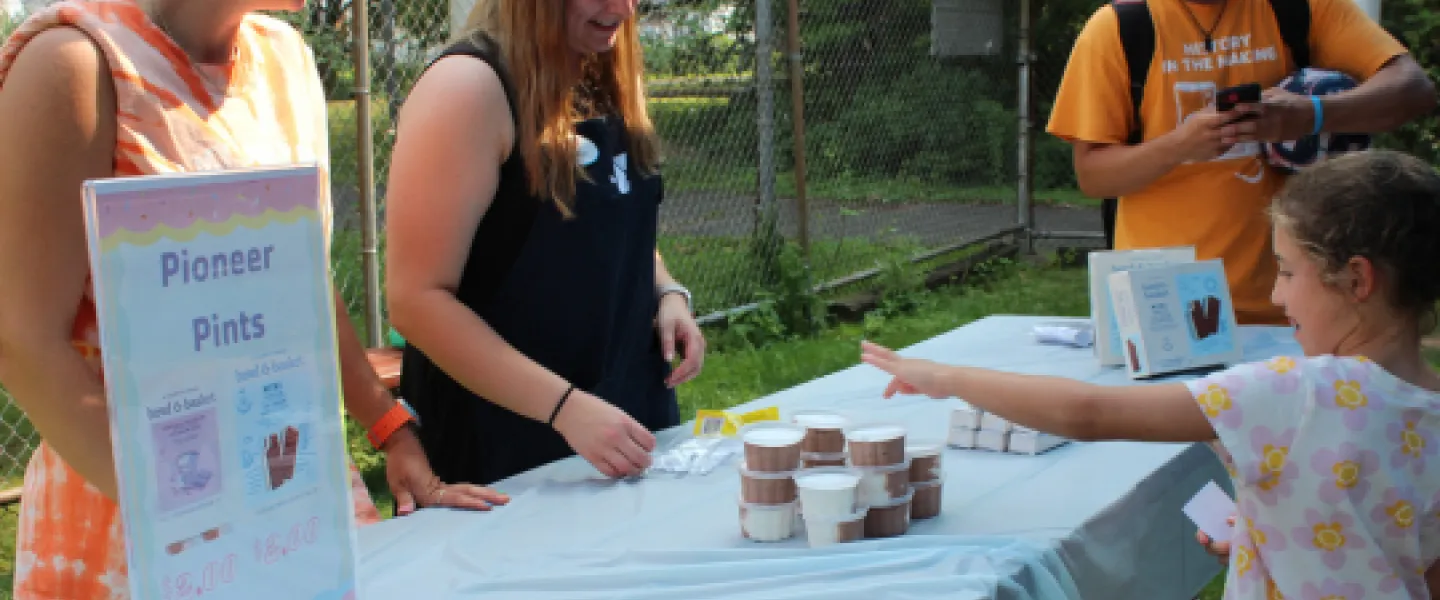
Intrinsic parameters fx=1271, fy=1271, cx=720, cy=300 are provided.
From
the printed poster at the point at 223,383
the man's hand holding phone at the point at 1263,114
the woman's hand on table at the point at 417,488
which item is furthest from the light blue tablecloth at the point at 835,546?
the man's hand holding phone at the point at 1263,114

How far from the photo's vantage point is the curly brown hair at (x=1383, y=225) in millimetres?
1803

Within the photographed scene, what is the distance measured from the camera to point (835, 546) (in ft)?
5.86

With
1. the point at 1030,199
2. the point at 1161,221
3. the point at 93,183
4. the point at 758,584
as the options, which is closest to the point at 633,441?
the point at 758,584

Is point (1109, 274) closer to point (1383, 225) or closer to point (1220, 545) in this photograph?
point (1220, 545)

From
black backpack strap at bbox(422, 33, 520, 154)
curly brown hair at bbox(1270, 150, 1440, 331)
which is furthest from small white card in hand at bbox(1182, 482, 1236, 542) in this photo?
black backpack strap at bbox(422, 33, 520, 154)

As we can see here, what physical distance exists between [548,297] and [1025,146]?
8.63 meters

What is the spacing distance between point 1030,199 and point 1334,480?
29.5 ft

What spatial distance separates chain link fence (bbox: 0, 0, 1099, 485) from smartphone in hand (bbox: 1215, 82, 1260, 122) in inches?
100

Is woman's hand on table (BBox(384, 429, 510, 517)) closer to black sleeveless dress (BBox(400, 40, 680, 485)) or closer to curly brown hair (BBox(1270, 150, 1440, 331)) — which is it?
black sleeveless dress (BBox(400, 40, 680, 485))

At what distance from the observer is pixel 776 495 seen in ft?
6.10

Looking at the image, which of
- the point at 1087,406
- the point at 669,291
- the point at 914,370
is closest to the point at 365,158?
the point at 669,291

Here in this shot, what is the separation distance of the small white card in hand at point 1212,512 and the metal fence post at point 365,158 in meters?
3.44

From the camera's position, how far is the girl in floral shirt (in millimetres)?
1744

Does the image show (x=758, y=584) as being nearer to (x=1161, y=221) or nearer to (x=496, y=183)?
(x=496, y=183)
